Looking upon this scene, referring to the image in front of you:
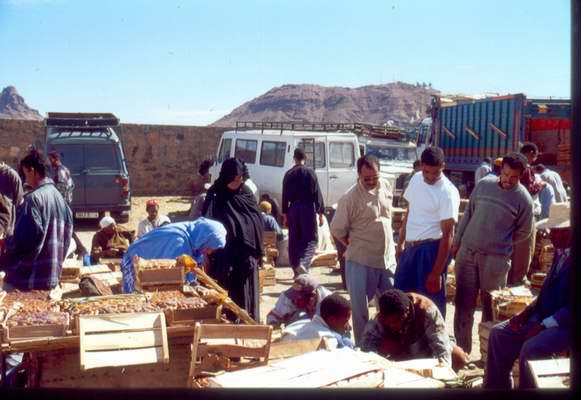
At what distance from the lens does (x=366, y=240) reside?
5.69 meters

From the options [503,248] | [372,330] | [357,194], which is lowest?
[372,330]

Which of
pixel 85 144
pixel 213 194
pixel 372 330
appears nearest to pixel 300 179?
pixel 213 194

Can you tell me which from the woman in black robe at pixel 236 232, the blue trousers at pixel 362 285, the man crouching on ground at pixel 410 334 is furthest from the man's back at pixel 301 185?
the man crouching on ground at pixel 410 334

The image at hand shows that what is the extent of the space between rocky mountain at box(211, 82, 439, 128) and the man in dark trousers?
44.9 meters

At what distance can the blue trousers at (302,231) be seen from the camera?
Answer: 8773 millimetres

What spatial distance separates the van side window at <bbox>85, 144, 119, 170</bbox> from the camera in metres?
14.0

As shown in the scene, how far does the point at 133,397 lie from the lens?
3203mm

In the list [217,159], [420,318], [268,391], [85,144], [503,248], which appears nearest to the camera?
[268,391]

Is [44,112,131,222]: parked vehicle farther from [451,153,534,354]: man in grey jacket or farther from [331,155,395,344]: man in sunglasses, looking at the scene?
[451,153,534,354]: man in grey jacket

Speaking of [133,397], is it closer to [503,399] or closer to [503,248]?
[503,399]

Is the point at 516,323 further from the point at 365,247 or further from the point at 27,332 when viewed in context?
the point at 27,332

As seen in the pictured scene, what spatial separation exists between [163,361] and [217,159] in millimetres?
11847

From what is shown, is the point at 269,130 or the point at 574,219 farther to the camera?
the point at 269,130

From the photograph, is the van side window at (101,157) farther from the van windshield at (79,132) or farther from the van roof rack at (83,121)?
the van roof rack at (83,121)
